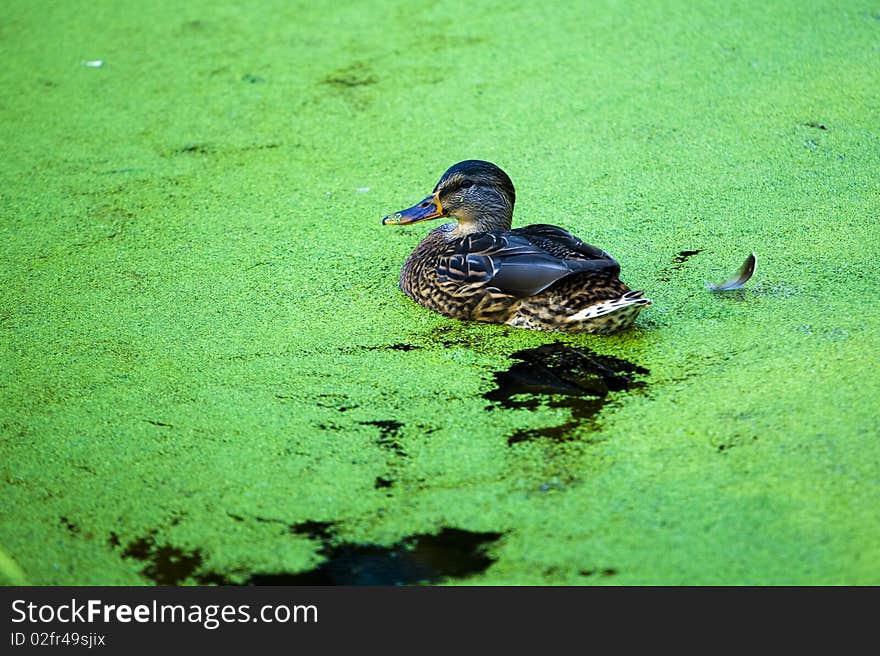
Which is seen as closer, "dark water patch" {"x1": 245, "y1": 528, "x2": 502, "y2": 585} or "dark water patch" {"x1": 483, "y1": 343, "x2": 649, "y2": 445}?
"dark water patch" {"x1": 245, "y1": 528, "x2": 502, "y2": 585}

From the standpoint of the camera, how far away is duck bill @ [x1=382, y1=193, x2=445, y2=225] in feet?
10.4

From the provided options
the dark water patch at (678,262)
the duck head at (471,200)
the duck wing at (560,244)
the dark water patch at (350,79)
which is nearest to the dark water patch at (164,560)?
the duck wing at (560,244)

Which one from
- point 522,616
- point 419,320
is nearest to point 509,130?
point 419,320

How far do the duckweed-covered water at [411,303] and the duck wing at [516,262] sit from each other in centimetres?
14

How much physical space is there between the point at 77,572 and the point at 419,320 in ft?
4.03

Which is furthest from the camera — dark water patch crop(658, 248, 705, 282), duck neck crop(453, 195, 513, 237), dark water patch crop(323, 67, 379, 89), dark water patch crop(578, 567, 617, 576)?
dark water patch crop(323, 67, 379, 89)

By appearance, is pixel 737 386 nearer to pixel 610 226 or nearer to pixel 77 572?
pixel 610 226

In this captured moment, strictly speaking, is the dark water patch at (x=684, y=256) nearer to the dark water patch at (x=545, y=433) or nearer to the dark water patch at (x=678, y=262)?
the dark water patch at (x=678, y=262)

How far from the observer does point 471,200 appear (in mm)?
3148

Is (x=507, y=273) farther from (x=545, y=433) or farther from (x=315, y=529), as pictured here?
(x=315, y=529)

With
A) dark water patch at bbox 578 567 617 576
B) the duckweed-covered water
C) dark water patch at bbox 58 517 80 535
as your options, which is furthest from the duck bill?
dark water patch at bbox 578 567 617 576

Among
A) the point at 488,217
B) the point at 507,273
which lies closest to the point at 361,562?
the point at 507,273

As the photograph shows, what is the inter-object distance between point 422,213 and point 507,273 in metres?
0.51

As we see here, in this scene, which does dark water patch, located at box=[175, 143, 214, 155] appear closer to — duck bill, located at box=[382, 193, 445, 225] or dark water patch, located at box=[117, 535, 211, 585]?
duck bill, located at box=[382, 193, 445, 225]
